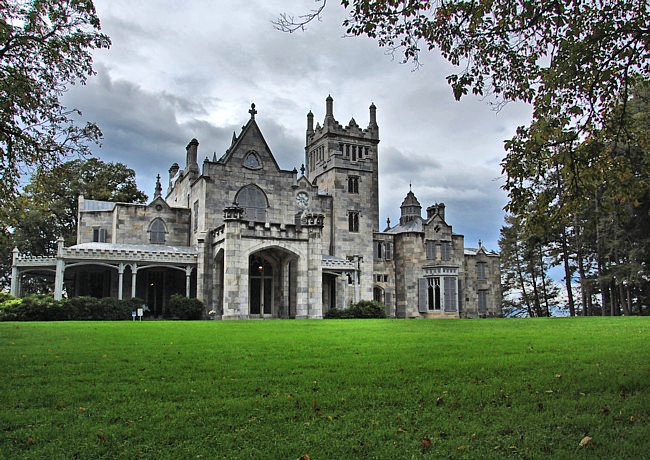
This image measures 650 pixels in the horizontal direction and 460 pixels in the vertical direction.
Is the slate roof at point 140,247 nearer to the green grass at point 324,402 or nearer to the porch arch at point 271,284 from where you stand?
the porch arch at point 271,284

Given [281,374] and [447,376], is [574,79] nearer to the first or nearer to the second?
[447,376]

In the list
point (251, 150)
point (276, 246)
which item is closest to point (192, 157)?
point (251, 150)

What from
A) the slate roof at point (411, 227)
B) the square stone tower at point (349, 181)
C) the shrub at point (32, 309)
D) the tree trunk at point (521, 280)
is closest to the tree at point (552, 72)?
the shrub at point (32, 309)

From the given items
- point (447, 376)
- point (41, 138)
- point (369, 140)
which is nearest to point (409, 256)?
point (369, 140)

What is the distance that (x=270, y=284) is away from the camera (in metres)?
39.2

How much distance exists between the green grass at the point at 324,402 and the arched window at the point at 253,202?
30.0 metres

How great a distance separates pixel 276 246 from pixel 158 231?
11510 mm

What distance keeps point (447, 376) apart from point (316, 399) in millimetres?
2447

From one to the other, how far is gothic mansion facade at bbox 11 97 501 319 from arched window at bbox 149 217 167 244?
0.07 meters

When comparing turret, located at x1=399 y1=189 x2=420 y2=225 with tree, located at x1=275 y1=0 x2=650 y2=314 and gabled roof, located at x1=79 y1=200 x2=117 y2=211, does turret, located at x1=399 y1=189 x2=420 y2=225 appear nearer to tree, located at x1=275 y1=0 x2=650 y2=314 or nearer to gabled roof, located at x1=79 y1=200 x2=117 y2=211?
gabled roof, located at x1=79 y1=200 x2=117 y2=211

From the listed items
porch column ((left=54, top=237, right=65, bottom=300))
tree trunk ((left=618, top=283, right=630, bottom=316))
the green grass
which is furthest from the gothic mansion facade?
the green grass

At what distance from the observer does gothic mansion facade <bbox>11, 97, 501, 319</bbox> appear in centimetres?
3594

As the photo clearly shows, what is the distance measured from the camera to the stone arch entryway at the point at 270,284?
126ft

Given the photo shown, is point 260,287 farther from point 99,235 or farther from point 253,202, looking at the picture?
point 99,235
